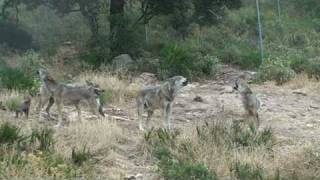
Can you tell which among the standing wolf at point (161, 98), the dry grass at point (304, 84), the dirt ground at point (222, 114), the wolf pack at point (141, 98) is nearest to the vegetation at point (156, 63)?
the dirt ground at point (222, 114)

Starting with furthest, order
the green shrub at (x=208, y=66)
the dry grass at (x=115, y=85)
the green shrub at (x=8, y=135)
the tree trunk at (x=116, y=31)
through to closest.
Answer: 1. the tree trunk at (x=116, y=31)
2. the green shrub at (x=208, y=66)
3. the dry grass at (x=115, y=85)
4. the green shrub at (x=8, y=135)

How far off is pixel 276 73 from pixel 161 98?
277 inches

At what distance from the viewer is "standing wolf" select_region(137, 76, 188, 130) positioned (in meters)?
12.4

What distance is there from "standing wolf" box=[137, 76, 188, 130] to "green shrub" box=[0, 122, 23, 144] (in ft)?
9.77

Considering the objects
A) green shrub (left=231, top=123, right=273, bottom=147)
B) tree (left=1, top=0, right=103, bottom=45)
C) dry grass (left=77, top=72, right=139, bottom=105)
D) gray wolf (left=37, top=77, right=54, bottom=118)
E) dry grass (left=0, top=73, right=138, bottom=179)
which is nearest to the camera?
dry grass (left=0, top=73, right=138, bottom=179)

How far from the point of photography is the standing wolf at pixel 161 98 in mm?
12359

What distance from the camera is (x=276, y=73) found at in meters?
18.7

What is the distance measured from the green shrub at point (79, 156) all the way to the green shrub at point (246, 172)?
2079 millimetres

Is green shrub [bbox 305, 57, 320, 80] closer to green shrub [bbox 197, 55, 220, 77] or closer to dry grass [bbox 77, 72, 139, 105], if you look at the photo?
green shrub [bbox 197, 55, 220, 77]

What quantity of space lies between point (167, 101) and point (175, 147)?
2.16m

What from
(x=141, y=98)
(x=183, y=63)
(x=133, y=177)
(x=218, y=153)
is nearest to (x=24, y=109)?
(x=141, y=98)

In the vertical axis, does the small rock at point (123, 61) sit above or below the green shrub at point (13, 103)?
below

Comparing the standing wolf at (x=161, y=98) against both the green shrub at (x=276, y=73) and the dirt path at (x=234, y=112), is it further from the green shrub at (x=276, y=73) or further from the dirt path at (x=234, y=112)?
the green shrub at (x=276, y=73)

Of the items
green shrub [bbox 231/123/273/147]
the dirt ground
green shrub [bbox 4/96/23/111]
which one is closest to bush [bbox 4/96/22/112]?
green shrub [bbox 4/96/23/111]
